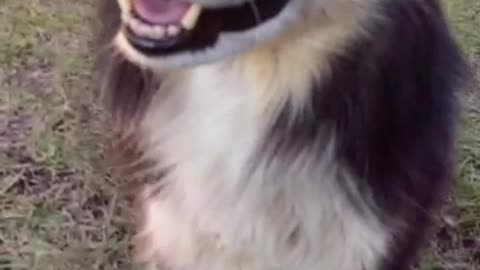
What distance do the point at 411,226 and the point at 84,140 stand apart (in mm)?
912

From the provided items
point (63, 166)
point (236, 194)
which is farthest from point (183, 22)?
point (63, 166)

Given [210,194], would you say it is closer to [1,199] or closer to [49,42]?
[1,199]

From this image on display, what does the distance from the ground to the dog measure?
0.39 m

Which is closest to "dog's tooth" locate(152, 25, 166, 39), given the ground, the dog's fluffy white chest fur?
the dog's fluffy white chest fur

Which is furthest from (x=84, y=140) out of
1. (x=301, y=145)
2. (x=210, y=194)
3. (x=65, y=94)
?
(x=301, y=145)

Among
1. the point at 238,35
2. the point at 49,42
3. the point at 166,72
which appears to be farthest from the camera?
the point at 49,42

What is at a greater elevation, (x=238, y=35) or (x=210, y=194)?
(x=238, y=35)

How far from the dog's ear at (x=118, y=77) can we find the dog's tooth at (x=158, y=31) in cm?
22

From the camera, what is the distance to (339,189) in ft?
5.49

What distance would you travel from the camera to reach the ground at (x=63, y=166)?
2.23m

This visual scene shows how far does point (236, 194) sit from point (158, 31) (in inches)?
14.0

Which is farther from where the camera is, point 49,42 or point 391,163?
point 49,42

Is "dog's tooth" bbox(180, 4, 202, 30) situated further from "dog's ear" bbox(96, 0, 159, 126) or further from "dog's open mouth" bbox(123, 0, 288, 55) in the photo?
"dog's ear" bbox(96, 0, 159, 126)

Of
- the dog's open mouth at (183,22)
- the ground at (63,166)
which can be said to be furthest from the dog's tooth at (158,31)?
the ground at (63,166)
